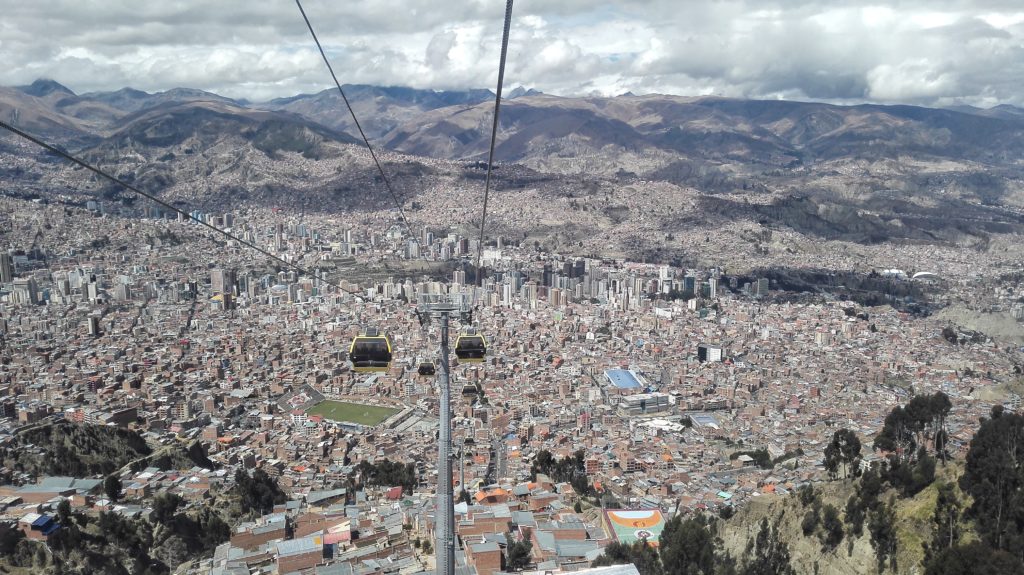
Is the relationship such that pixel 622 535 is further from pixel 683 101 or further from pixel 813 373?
pixel 683 101

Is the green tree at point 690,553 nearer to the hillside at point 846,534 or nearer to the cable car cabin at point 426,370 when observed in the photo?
the hillside at point 846,534

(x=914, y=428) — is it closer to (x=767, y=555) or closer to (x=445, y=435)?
(x=767, y=555)

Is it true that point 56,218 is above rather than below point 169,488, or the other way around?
above

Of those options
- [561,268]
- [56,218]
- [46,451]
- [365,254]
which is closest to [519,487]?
[46,451]

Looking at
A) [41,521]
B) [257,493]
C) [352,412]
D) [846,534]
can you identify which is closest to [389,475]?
[257,493]

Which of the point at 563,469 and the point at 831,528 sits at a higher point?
the point at 831,528

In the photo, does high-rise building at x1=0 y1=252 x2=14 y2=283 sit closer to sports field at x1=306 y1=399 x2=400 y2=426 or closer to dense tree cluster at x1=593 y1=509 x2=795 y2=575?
sports field at x1=306 y1=399 x2=400 y2=426

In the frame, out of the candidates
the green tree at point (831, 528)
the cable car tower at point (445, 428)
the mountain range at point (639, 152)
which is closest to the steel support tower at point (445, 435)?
the cable car tower at point (445, 428)
